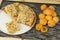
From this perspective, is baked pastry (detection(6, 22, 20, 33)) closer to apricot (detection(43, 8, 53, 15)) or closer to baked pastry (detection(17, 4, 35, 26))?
baked pastry (detection(17, 4, 35, 26))

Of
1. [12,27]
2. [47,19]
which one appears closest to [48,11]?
[47,19]

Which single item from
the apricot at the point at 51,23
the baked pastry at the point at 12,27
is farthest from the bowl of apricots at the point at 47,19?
the baked pastry at the point at 12,27

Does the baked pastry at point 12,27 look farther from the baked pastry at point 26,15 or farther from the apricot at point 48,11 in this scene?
the apricot at point 48,11

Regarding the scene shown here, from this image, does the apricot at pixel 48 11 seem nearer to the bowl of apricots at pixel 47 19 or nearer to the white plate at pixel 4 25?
the bowl of apricots at pixel 47 19

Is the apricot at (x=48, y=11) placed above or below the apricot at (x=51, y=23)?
above

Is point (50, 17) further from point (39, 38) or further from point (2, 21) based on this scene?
point (2, 21)

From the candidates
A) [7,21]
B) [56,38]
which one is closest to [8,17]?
[7,21]

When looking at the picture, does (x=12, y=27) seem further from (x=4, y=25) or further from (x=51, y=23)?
(x=51, y=23)

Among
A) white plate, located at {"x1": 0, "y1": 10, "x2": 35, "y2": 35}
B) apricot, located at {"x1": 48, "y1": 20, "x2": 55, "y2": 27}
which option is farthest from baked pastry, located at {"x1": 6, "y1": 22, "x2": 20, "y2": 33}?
apricot, located at {"x1": 48, "y1": 20, "x2": 55, "y2": 27}
